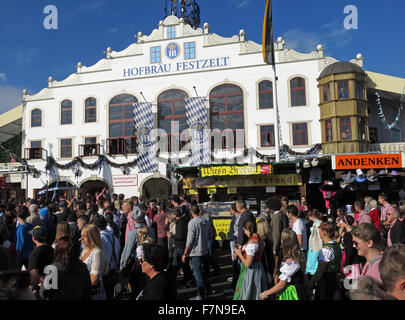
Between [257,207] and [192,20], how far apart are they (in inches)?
875

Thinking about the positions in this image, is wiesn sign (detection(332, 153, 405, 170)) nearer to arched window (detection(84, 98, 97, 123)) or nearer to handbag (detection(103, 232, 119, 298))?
handbag (detection(103, 232, 119, 298))

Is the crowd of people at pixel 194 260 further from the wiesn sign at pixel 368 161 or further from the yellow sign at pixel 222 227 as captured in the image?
the wiesn sign at pixel 368 161

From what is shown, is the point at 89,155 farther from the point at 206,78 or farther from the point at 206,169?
the point at 206,169

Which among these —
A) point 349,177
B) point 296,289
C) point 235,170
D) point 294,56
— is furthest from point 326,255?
point 294,56

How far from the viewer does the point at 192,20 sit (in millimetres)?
30891

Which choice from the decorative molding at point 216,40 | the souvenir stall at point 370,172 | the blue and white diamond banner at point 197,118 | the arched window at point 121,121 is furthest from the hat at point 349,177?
the arched window at point 121,121

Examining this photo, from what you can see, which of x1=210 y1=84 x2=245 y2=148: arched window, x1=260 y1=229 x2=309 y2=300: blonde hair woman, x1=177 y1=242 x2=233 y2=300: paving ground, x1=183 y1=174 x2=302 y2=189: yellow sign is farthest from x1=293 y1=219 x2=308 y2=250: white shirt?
x1=210 y1=84 x2=245 y2=148: arched window

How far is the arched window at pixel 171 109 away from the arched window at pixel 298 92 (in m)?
7.73

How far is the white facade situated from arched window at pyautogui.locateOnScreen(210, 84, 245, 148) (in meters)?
0.42

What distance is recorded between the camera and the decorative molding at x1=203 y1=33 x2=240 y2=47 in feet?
77.3

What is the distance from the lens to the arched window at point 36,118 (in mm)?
26359

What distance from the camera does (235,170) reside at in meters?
14.4

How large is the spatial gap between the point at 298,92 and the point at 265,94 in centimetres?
225

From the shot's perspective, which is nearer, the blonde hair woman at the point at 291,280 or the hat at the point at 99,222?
the blonde hair woman at the point at 291,280
